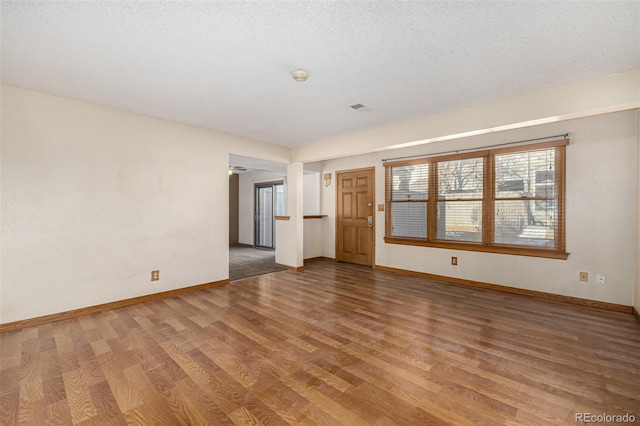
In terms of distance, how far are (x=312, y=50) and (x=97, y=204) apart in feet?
9.94

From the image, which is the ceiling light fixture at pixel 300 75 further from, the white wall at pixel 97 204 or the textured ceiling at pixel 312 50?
the white wall at pixel 97 204

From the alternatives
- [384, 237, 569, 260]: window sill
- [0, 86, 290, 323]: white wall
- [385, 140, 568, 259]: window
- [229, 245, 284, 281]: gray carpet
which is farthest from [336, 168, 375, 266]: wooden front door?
[0, 86, 290, 323]: white wall

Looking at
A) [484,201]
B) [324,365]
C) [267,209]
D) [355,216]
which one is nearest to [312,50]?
[324,365]

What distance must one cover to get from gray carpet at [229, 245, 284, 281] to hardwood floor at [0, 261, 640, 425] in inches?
65.8

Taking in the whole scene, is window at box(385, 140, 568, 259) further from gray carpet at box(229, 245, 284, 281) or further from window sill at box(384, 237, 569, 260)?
gray carpet at box(229, 245, 284, 281)

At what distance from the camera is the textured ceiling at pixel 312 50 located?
171 centimetres

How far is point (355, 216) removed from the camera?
6.03 meters

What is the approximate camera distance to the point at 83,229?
3.15 m

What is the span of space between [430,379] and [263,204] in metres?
7.45

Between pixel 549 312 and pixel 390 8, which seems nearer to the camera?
pixel 390 8

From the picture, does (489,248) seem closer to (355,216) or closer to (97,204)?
(355,216)

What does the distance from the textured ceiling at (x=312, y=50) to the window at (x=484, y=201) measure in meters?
1.45

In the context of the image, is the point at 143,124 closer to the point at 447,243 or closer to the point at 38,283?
the point at 38,283

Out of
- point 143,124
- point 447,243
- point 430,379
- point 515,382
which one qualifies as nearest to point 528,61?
point 515,382
